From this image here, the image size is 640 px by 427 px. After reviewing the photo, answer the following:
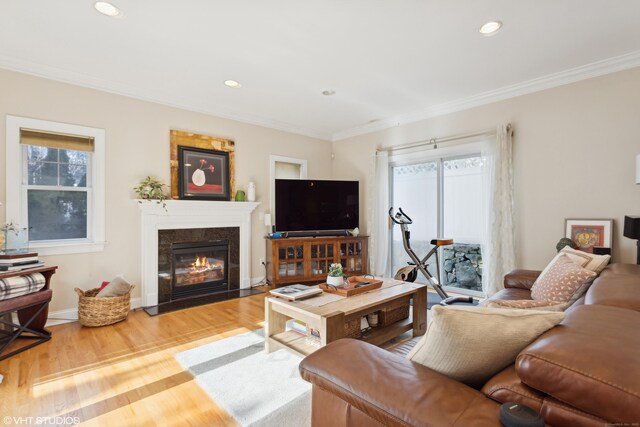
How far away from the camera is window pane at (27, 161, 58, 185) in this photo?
129 inches

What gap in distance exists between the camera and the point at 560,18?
2445mm

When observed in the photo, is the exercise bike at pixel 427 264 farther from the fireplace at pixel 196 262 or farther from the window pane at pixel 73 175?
the window pane at pixel 73 175

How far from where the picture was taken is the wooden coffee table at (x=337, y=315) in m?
2.13

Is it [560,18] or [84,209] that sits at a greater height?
[560,18]

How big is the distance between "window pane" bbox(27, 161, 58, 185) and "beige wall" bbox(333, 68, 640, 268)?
505cm

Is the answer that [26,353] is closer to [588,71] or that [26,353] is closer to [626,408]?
[626,408]

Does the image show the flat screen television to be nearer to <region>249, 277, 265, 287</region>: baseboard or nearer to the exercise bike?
the exercise bike

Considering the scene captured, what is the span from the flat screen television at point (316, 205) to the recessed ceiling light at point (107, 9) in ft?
9.27

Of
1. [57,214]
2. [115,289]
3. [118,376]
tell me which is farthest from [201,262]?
[118,376]

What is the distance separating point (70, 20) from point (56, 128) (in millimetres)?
1326

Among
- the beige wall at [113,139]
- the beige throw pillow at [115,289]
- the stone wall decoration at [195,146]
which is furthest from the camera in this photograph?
the stone wall decoration at [195,146]

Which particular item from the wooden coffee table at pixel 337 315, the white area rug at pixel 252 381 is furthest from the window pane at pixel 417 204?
the white area rug at pixel 252 381

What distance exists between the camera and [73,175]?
3510 mm

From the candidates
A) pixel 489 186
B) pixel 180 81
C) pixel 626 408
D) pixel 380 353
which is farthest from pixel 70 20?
pixel 489 186
